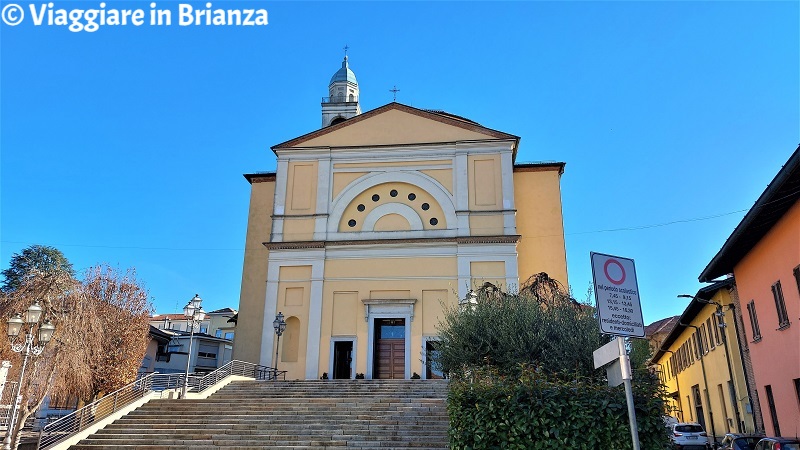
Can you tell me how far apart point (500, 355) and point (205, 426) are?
779 cm

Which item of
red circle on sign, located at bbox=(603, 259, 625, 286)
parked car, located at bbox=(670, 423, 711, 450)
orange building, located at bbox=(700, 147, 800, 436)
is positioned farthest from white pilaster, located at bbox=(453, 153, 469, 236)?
red circle on sign, located at bbox=(603, 259, 625, 286)

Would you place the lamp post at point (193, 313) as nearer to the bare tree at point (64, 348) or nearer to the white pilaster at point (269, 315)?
the bare tree at point (64, 348)

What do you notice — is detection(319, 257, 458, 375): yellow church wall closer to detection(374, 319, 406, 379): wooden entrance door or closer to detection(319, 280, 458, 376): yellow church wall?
detection(319, 280, 458, 376): yellow church wall

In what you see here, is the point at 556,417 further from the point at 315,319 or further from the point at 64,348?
the point at 315,319

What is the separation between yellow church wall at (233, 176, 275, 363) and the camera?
25625mm

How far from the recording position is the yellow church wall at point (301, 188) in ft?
89.4

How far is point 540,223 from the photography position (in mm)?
26984

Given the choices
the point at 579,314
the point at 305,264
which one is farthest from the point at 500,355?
the point at 305,264

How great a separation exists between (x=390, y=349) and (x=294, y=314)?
4.48m

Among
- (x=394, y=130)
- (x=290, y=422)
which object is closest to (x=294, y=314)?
(x=394, y=130)

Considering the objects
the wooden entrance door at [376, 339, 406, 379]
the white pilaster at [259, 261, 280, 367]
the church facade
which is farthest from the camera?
the church facade

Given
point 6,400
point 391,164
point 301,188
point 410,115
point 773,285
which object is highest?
point 410,115

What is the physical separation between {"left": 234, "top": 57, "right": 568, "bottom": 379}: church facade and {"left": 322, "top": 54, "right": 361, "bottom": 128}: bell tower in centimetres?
2096

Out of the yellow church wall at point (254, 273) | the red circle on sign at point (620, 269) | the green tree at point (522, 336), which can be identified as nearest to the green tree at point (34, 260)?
the yellow church wall at point (254, 273)
